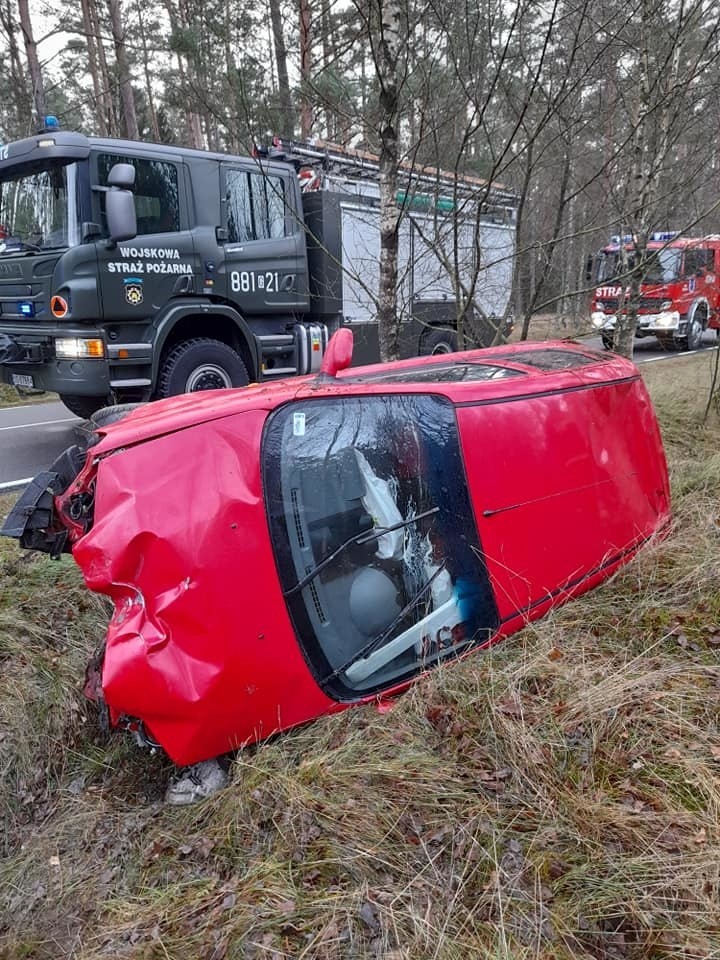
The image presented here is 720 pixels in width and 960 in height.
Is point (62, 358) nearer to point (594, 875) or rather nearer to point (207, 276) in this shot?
point (207, 276)

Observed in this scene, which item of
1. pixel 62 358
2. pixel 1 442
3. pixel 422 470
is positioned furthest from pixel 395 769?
pixel 1 442

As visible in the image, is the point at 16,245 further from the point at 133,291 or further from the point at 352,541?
the point at 352,541


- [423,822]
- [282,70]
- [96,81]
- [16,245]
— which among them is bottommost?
[423,822]

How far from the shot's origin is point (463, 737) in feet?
7.19

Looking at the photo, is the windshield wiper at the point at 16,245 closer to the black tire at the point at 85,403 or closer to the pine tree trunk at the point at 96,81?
the black tire at the point at 85,403

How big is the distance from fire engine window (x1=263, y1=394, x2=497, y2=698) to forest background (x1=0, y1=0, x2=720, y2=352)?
2683 mm

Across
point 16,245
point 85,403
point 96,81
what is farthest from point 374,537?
point 96,81

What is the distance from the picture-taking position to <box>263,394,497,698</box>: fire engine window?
2.19 m

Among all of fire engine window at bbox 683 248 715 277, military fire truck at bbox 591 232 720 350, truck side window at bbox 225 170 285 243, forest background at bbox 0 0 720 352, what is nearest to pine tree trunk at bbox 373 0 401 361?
forest background at bbox 0 0 720 352

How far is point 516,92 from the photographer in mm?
4500

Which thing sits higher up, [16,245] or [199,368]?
[16,245]

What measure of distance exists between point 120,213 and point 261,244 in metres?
1.71

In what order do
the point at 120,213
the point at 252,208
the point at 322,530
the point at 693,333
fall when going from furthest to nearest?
the point at 693,333 < the point at 252,208 < the point at 120,213 < the point at 322,530

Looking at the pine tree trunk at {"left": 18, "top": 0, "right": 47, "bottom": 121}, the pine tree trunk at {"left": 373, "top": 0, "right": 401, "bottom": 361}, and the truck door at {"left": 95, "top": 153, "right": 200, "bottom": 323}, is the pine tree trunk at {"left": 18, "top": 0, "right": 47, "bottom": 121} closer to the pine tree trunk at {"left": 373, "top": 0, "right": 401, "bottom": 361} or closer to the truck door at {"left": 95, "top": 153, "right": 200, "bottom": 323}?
the truck door at {"left": 95, "top": 153, "right": 200, "bottom": 323}
